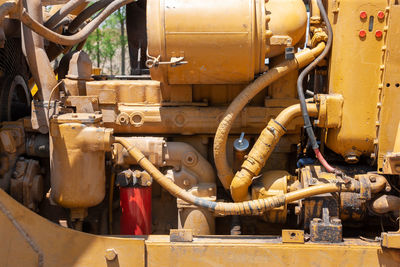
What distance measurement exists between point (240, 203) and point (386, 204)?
0.85m

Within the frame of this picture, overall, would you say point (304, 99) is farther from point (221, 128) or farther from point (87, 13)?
point (87, 13)

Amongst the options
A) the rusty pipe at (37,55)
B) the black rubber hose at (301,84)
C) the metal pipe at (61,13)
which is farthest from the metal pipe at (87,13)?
the black rubber hose at (301,84)

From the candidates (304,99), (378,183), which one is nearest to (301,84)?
(304,99)

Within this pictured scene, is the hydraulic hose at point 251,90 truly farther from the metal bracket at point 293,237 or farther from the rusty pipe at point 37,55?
the rusty pipe at point 37,55

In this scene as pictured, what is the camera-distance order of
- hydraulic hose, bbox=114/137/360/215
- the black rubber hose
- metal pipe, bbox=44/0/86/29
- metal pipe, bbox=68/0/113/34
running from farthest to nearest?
metal pipe, bbox=68/0/113/34, metal pipe, bbox=44/0/86/29, the black rubber hose, hydraulic hose, bbox=114/137/360/215

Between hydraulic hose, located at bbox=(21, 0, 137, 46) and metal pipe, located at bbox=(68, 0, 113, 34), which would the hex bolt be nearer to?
hydraulic hose, located at bbox=(21, 0, 137, 46)

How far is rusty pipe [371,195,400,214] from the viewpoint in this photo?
2836 millimetres

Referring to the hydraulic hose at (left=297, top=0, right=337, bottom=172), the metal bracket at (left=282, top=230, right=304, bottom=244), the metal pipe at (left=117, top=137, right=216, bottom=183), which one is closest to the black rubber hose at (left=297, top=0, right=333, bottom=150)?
the hydraulic hose at (left=297, top=0, right=337, bottom=172)

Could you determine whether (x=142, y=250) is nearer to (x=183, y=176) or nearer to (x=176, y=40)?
(x=183, y=176)

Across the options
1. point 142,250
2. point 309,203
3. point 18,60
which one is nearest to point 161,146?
point 142,250

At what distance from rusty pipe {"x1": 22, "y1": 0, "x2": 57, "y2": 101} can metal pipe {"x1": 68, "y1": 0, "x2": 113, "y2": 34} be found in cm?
57

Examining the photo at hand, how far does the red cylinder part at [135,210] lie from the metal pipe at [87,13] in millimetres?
1442

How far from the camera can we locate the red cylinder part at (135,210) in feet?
10.6

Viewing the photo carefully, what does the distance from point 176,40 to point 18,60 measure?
1379 mm
